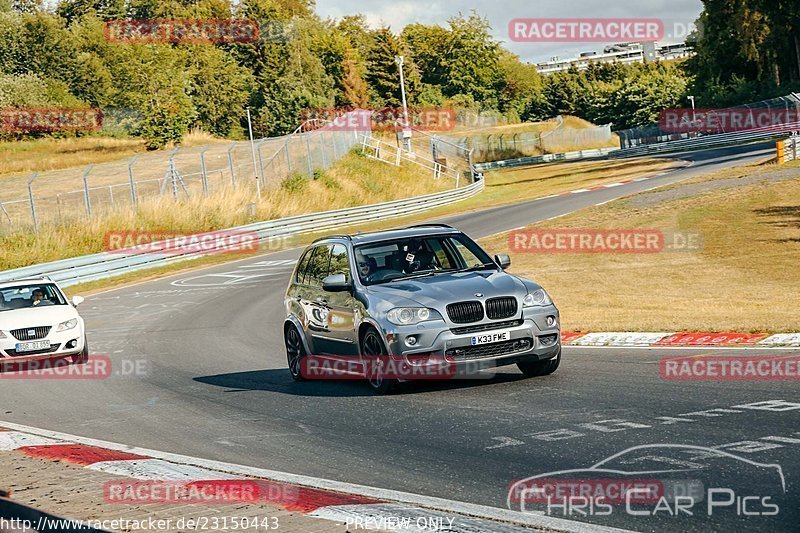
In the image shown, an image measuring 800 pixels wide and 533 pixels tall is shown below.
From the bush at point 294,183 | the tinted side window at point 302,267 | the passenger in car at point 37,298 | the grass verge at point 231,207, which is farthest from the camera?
the bush at point 294,183

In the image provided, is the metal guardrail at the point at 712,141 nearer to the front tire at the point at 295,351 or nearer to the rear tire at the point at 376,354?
the front tire at the point at 295,351

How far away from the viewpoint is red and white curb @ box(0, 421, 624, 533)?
5.73 m

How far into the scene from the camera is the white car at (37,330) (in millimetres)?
17359

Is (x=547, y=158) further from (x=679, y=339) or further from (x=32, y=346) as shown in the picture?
(x=679, y=339)

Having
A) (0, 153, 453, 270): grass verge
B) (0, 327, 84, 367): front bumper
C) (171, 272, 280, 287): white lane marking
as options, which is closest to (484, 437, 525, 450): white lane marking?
(0, 327, 84, 367): front bumper

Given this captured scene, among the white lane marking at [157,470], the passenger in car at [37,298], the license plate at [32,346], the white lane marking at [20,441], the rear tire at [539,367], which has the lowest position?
the license plate at [32,346]

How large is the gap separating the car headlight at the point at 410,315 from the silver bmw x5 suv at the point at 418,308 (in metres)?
0.01

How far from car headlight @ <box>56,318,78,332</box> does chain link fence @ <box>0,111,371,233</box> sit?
21.2 metres

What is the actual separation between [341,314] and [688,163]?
54558mm

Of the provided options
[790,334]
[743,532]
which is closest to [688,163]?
[790,334]

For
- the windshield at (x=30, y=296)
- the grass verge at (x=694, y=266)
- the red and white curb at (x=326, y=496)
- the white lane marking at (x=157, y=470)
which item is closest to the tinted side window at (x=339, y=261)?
the red and white curb at (x=326, y=496)

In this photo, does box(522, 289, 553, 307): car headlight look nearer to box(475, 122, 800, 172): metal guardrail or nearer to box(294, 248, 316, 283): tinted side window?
box(294, 248, 316, 283): tinted side window

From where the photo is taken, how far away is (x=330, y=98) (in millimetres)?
115938

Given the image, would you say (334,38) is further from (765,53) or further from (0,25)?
(765,53)
